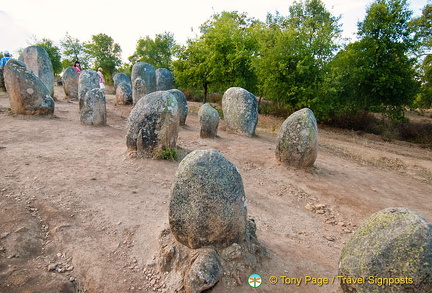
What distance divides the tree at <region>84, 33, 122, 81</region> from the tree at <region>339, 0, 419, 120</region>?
2523 centimetres

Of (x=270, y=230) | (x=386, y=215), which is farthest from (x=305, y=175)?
(x=386, y=215)

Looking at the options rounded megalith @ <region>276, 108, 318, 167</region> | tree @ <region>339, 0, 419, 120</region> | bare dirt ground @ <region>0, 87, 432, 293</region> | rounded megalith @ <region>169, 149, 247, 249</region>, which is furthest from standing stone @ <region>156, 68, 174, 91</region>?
rounded megalith @ <region>169, 149, 247, 249</region>

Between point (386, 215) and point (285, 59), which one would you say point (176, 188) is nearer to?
point (386, 215)

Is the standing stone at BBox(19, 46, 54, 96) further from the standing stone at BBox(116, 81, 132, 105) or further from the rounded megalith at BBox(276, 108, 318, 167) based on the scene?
the rounded megalith at BBox(276, 108, 318, 167)

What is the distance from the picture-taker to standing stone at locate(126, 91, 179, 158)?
22.6 ft

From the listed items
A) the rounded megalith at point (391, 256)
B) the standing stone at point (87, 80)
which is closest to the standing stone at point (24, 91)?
the standing stone at point (87, 80)

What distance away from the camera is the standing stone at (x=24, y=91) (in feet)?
31.3

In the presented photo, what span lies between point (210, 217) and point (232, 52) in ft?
46.4

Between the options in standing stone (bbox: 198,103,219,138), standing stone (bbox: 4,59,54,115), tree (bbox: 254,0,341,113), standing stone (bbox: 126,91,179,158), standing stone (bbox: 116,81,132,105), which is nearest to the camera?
standing stone (bbox: 126,91,179,158)

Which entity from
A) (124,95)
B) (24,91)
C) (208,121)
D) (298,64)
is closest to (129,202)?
(208,121)

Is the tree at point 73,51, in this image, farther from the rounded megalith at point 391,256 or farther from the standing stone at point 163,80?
the rounded megalith at point 391,256

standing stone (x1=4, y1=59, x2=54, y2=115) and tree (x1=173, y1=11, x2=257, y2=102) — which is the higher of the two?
tree (x1=173, y1=11, x2=257, y2=102)

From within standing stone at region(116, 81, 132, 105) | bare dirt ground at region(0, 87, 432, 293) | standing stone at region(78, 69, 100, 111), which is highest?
standing stone at region(78, 69, 100, 111)

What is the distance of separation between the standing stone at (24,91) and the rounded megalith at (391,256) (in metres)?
10.9
